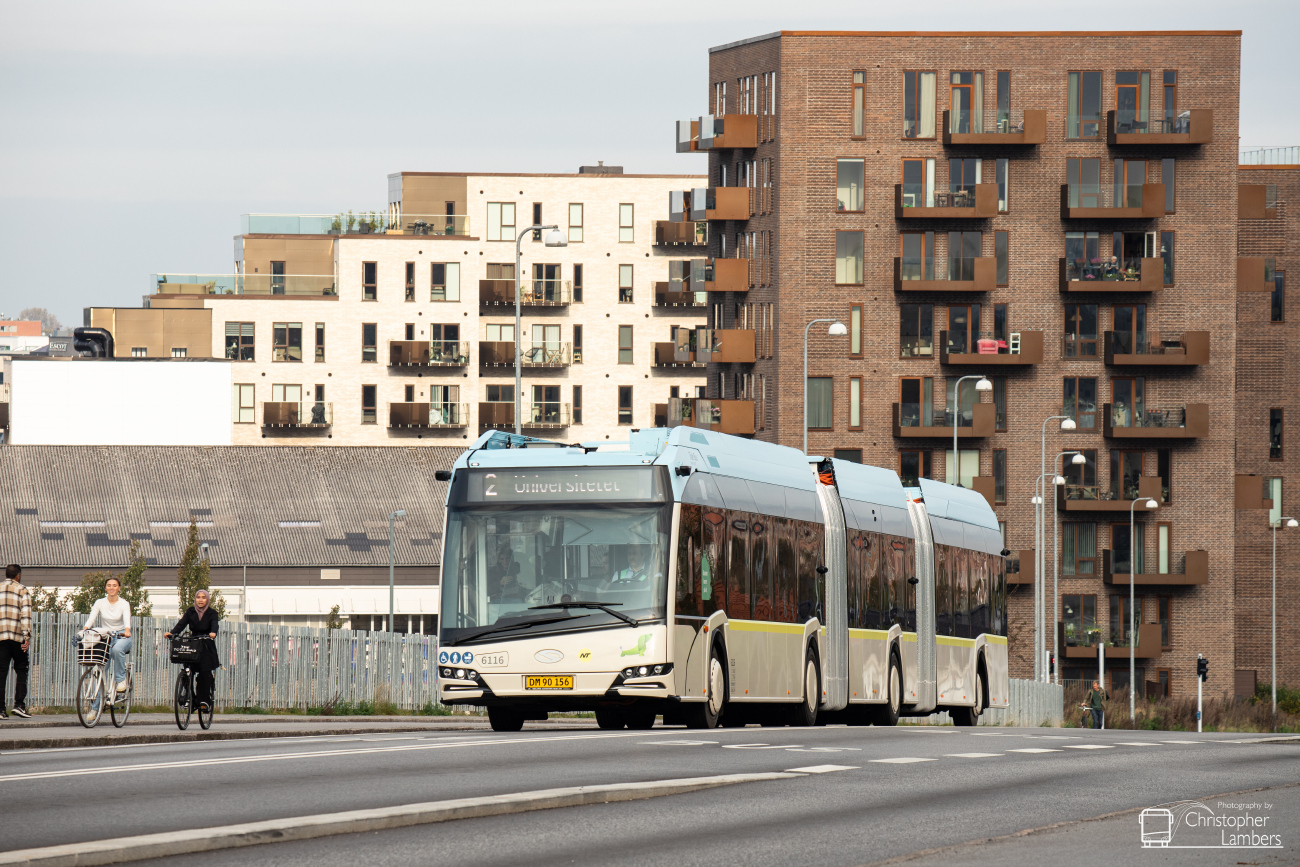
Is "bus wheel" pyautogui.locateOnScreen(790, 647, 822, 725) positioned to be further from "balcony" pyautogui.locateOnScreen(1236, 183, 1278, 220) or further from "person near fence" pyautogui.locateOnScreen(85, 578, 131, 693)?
"balcony" pyautogui.locateOnScreen(1236, 183, 1278, 220)

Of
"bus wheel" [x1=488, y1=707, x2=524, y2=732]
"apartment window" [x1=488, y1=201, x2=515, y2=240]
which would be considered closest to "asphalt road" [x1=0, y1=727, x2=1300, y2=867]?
"bus wheel" [x1=488, y1=707, x2=524, y2=732]

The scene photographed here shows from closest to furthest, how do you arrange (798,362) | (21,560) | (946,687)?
(946,687)
(798,362)
(21,560)

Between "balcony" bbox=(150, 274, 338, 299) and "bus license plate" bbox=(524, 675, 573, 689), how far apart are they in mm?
91678

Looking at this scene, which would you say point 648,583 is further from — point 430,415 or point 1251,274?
point 430,415

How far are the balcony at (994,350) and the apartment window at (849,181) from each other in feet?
21.8

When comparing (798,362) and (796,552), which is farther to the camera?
(798,362)

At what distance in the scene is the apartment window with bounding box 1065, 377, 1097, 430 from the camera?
274 feet

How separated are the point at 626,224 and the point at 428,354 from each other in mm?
13694


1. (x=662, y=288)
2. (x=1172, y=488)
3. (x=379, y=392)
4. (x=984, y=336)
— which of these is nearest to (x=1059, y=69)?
(x=984, y=336)

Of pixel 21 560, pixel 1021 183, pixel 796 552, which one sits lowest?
pixel 21 560

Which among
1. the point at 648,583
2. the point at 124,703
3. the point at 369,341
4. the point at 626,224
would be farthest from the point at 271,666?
the point at 626,224

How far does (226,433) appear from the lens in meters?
113

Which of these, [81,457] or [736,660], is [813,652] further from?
[81,457]

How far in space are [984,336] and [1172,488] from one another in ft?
32.4
